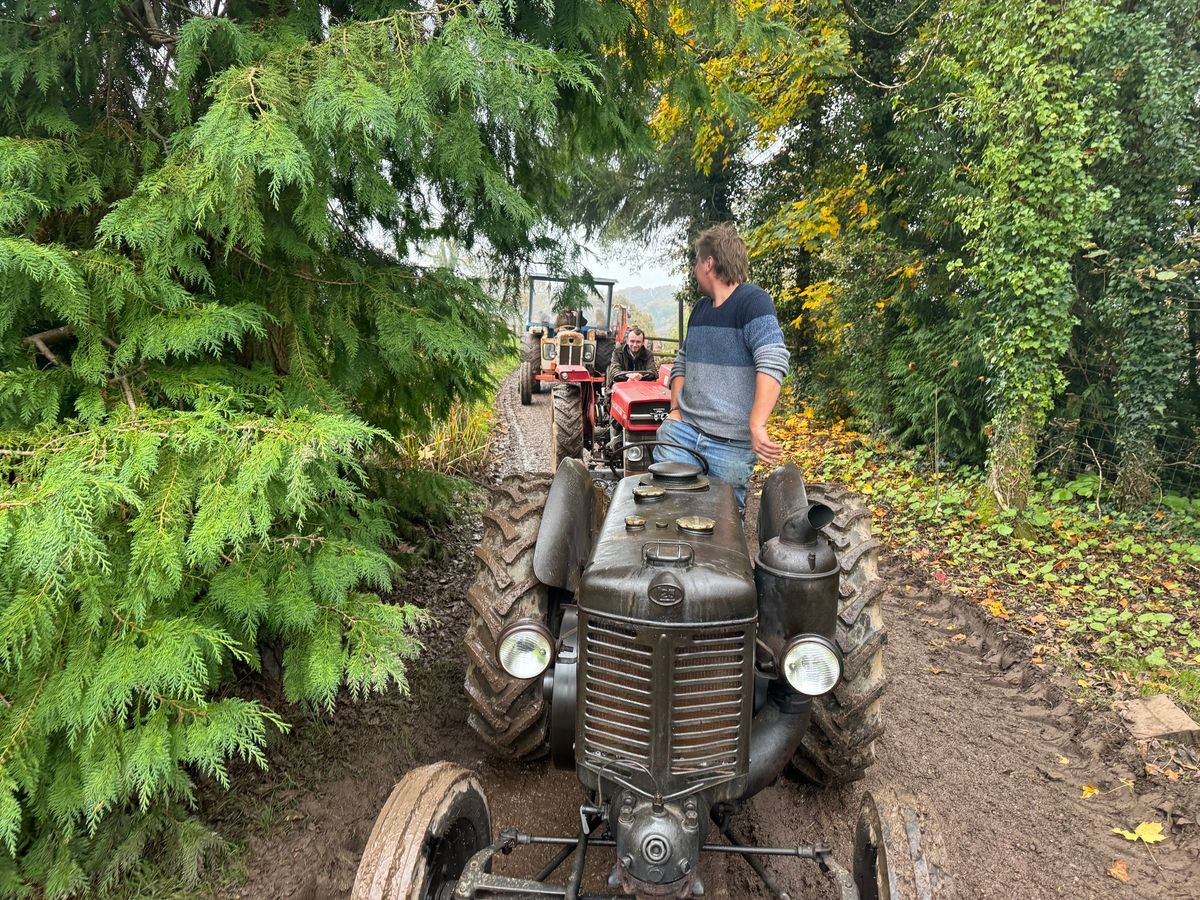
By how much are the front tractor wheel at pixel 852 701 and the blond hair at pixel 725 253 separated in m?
1.38

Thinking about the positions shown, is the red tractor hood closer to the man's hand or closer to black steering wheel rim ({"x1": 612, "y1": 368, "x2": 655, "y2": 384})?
black steering wheel rim ({"x1": 612, "y1": 368, "x2": 655, "y2": 384})

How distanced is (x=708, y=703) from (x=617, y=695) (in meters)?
0.26

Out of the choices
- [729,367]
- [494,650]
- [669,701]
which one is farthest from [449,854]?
[729,367]

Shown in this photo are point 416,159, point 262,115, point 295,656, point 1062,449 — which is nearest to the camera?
point 262,115

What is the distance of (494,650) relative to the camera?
8.73ft

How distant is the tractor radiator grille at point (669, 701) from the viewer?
1866 millimetres

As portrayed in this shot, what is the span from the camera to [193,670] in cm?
214

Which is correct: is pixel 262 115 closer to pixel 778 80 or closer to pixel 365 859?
pixel 365 859

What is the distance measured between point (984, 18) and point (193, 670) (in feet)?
23.9

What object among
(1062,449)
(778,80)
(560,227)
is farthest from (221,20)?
(778,80)

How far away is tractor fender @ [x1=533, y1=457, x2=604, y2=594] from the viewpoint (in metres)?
2.75

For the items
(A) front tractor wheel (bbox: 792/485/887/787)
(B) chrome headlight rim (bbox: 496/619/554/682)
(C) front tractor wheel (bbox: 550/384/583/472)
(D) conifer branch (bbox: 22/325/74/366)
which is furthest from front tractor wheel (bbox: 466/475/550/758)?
(C) front tractor wheel (bbox: 550/384/583/472)

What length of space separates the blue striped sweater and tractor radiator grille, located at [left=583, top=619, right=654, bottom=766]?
153cm

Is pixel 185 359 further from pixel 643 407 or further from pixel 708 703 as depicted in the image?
pixel 643 407
